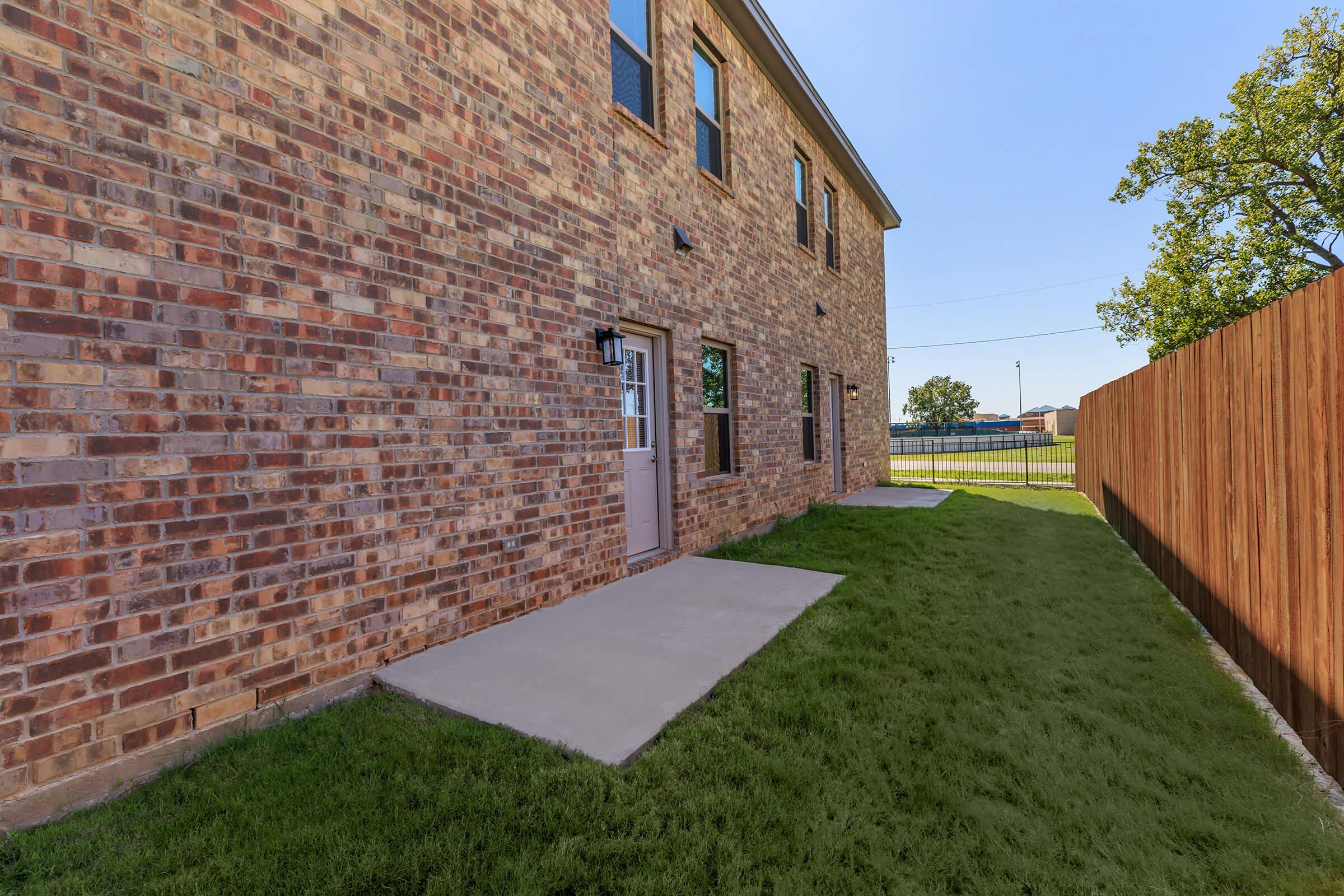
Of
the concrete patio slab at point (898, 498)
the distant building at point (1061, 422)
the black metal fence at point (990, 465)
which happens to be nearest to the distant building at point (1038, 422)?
the distant building at point (1061, 422)

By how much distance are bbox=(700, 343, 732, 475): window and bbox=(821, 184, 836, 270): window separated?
4.84 m

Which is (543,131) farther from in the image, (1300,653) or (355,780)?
(1300,653)

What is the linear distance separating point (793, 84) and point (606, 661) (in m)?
8.33

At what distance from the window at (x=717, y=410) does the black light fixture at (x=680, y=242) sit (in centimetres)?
112

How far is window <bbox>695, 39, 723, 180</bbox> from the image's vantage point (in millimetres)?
6453

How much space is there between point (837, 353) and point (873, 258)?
3951 millimetres

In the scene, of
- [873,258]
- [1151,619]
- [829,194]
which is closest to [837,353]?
[829,194]

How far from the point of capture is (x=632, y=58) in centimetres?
541

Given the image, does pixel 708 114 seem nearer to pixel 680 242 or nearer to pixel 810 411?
pixel 680 242

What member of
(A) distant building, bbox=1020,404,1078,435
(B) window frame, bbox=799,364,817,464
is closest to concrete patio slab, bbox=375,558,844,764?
(B) window frame, bbox=799,364,817,464

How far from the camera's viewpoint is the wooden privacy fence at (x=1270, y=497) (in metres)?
2.17

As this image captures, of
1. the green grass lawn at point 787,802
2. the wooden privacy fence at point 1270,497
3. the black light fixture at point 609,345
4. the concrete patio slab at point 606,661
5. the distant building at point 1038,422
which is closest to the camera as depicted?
the green grass lawn at point 787,802

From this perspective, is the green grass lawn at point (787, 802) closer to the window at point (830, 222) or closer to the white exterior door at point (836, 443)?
the white exterior door at point (836, 443)

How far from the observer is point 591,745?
227 cm
